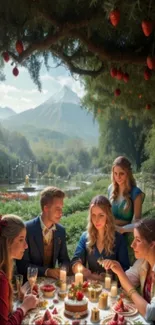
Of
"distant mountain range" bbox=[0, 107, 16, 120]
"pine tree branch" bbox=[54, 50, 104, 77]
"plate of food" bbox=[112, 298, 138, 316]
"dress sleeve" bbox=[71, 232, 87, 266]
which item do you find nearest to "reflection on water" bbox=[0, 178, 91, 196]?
"distant mountain range" bbox=[0, 107, 16, 120]

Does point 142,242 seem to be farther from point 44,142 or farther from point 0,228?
point 44,142

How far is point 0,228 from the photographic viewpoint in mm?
1674

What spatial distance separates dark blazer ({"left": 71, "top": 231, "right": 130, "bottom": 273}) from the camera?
223 cm

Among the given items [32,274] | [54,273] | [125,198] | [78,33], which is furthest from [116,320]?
[78,33]

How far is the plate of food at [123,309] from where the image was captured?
1621mm

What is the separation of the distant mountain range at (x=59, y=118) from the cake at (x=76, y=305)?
872 cm

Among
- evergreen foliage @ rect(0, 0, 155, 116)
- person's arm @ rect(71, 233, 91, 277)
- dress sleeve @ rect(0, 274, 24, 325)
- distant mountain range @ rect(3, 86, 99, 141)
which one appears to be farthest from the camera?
distant mountain range @ rect(3, 86, 99, 141)

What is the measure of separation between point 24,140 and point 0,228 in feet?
24.8

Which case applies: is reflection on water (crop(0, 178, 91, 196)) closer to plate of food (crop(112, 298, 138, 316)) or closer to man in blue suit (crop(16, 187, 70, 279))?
man in blue suit (crop(16, 187, 70, 279))

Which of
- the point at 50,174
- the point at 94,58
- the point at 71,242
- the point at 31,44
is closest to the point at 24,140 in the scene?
the point at 50,174

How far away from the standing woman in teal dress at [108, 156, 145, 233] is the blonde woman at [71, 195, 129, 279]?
490 millimetres

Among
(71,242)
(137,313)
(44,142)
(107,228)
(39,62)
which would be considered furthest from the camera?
(44,142)

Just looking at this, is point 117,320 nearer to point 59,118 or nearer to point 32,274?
point 32,274

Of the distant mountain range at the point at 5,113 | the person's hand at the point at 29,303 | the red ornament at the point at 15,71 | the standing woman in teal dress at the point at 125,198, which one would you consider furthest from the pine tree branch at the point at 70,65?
the distant mountain range at the point at 5,113
